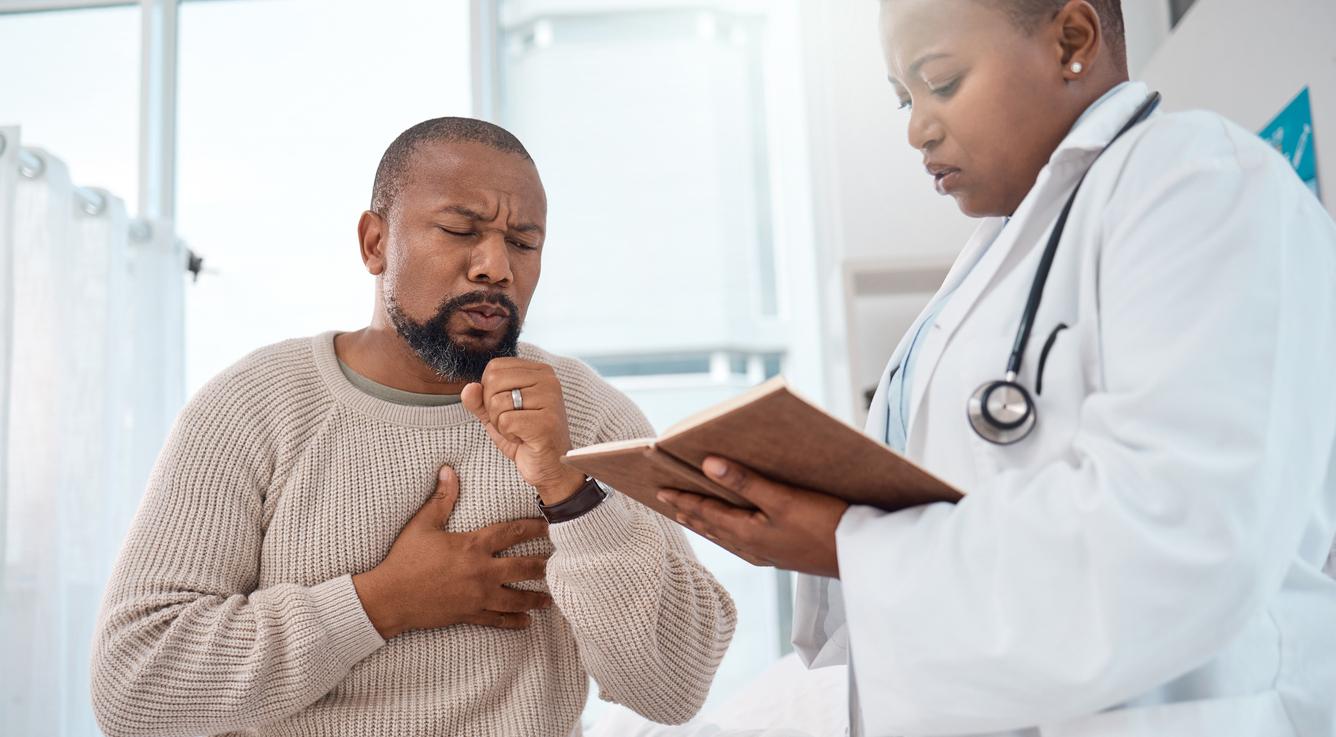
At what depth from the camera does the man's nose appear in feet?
4.81

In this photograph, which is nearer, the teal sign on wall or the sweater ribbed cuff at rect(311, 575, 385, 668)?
the sweater ribbed cuff at rect(311, 575, 385, 668)

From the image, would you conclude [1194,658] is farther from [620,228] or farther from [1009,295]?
[620,228]

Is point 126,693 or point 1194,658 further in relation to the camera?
point 126,693

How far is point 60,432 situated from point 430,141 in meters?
1.60

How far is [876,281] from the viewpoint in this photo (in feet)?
9.89

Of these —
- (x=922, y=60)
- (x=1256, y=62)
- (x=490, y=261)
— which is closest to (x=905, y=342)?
(x=922, y=60)

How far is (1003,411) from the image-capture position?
0.89 m

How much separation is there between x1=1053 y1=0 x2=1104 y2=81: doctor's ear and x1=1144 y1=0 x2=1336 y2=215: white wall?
3.93 feet

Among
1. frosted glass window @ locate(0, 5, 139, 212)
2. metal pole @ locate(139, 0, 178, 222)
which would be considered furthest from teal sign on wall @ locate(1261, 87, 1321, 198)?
frosted glass window @ locate(0, 5, 139, 212)

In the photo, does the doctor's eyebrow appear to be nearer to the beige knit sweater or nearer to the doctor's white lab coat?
the doctor's white lab coat

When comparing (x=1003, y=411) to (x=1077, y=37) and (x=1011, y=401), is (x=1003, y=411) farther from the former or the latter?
(x=1077, y=37)

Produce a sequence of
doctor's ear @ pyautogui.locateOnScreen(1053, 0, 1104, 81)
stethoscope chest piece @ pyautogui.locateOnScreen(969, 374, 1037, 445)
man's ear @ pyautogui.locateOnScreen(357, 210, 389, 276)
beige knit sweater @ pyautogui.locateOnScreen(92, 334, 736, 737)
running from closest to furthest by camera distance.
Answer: stethoscope chest piece @ pyautogui.locateOnScreen(969, 374, 1037, 445) < doctor's ear @ pyautogui.locateOnScreen(1053, 0, 1104, 81) < beige knit sweater @ pyautogui.locateOnScreen(92, 334, 736, 737) < man's ear @ pyautogui.locateOnScreen(357, 210, 389, 276)

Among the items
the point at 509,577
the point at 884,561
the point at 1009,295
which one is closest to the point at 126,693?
the point at 509,577

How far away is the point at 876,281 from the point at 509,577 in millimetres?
1836
